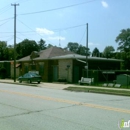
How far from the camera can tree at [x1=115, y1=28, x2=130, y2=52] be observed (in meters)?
89.3

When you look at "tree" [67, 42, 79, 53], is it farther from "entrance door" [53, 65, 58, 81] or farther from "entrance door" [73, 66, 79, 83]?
"entrance door" [73, 66, 79, 83]

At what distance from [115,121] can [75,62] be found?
2487 cm

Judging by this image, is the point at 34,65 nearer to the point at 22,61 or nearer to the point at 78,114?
the point at 22,61

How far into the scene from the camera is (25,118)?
877 cm

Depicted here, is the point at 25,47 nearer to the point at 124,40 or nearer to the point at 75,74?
the point at 124,40

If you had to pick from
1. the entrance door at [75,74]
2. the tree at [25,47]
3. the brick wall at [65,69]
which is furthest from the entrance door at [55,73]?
the tree at [25,47]

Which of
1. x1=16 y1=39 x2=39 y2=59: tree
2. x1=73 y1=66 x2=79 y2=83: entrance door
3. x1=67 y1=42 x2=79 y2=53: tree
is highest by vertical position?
x1=67 y1=42 x2=79 y2=53: tree

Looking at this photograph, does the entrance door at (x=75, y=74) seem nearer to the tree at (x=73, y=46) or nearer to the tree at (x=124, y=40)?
the tree at (x=124, y=40)

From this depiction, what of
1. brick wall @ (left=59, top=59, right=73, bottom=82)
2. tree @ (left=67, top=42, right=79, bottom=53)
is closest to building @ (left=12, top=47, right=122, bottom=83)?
brick wall @ (left=59, top=59, right=73, bottom=82)

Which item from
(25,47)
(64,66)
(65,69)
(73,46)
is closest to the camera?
(65,69)

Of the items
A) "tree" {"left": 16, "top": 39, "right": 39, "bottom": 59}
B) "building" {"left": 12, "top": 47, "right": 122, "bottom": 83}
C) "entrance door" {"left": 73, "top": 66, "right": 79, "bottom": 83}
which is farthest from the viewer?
"tree" {"left": 16, "top": 39, "right": 39, "bottom": 59}

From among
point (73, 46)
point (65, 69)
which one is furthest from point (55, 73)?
point (73, 46)

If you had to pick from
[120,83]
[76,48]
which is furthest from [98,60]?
[76,48]

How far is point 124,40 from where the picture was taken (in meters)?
90.2
